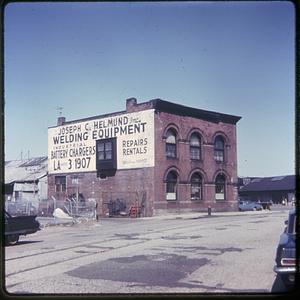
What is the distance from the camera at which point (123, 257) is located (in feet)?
28.6

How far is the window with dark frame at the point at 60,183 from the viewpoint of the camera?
935cm

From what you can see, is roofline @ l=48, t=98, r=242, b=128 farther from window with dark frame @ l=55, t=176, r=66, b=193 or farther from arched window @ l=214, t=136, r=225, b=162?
window with dark frame @ l=55, t=176, r=66, b=193

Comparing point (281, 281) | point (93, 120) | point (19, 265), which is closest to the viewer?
point (281, 281)

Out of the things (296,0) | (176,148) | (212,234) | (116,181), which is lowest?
(212,234)

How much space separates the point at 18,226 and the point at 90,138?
4.87 meters

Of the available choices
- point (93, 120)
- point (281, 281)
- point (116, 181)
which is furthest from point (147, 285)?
point (116, 181)

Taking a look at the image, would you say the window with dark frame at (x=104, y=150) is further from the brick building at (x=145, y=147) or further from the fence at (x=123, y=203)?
the fence at (x=123, y=203)

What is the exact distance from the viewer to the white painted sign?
7.22 m

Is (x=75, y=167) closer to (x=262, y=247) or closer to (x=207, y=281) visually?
(x=207, y=281)

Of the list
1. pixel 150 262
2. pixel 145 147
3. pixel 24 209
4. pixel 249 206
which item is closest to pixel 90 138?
pixel 145 147

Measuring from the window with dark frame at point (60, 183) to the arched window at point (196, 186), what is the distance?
2.80 metres

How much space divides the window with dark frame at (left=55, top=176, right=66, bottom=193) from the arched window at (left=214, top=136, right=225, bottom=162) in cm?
330

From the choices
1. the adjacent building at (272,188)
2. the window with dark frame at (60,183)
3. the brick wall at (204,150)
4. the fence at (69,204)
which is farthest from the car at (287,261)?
the fence at (69,204)

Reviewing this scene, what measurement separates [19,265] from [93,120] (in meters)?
2.95
